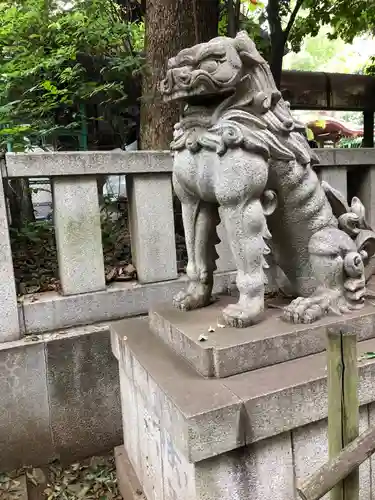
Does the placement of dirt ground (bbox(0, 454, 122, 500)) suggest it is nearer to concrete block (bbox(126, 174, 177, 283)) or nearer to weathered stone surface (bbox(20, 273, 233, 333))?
weathered stone surface (bbox(20, 273, 233, 333))

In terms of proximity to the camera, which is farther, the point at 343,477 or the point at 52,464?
the point at 52,464

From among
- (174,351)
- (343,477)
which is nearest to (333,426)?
(343,477)

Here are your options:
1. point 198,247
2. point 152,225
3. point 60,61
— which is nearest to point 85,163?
point 152,225

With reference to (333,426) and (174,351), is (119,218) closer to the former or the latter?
(174,351)

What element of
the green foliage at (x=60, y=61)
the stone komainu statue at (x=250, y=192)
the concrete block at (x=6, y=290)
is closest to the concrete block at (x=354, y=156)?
the stone komainu statue at (x=250, y=192)

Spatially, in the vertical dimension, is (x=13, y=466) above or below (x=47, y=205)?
below

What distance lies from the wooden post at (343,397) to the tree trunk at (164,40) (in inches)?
109

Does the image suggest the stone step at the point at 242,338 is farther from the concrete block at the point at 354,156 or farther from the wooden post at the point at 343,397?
the concrete block at the point at 354,156

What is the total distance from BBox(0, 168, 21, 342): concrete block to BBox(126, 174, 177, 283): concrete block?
32.2 inches

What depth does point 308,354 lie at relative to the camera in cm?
221

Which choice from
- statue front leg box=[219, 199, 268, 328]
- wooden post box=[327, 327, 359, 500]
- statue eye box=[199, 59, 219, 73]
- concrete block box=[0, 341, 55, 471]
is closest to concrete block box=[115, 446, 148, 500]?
concrete block box=[0, 341, 55, 471]

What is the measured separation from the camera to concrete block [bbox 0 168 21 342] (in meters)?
2.86

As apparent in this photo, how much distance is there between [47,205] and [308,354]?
4344 mm

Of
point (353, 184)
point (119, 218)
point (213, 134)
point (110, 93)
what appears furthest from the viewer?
point (110, 93)
